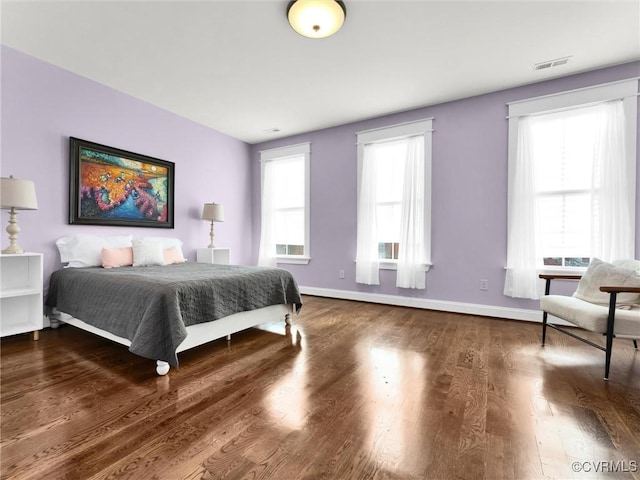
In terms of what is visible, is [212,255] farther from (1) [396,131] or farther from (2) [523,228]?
(2) [523,228]

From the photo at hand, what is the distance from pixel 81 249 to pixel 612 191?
5.61m

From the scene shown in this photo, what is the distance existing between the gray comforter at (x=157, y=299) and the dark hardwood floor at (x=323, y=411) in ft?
0.88

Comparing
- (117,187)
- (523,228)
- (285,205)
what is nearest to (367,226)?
(285,205)

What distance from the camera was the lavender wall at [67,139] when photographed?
291 centimetres

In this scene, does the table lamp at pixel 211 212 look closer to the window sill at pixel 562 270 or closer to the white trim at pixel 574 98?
the white trim at pixel 574 98

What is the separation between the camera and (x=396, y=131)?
424 cm

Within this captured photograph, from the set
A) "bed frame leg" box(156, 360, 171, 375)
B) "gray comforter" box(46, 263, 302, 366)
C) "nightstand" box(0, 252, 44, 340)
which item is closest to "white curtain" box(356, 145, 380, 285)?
"gray comforter" box(46, 263, 302, 366)

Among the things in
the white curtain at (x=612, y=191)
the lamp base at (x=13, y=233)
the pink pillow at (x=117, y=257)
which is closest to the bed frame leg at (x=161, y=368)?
the pink pillow at (x=117, y=257)

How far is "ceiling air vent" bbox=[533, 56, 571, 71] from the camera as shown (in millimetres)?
2971

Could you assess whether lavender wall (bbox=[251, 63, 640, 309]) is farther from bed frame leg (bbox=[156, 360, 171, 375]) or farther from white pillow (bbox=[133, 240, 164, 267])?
bed frame leg (bbox=[156, 360, 171, 375])

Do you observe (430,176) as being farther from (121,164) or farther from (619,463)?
(121,164)

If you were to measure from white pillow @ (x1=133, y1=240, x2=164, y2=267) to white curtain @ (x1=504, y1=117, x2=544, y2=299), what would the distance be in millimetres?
4189

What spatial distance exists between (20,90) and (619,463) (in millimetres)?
5129

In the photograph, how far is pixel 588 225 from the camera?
3180 mm
